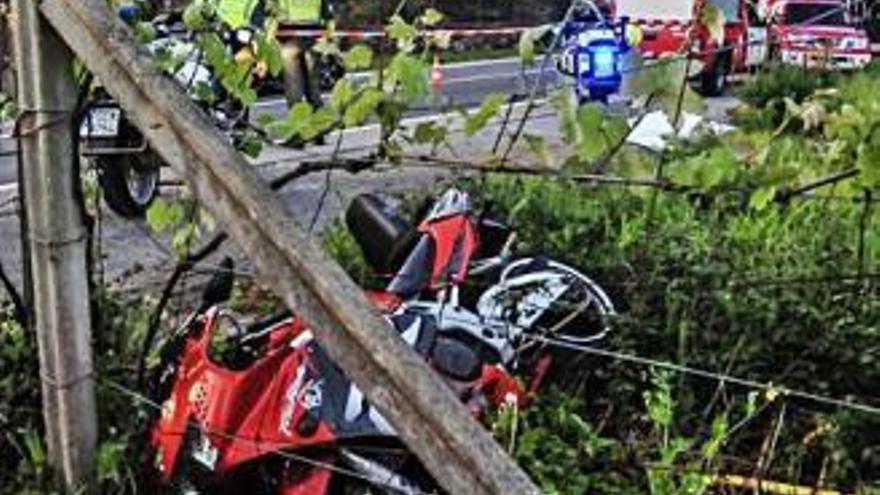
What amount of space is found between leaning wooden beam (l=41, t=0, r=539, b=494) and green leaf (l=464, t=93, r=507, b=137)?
0.48 metres

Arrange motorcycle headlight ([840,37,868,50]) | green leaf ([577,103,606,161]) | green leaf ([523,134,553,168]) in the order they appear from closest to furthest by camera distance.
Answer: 1. green leaf ([577,103,606,161])
2. green leaf ([523,134,553,168])
3. motorcycle headlight ([840,37,868,50])

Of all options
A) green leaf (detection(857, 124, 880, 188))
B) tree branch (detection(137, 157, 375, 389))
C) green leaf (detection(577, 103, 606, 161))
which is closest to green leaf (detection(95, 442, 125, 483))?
tree branch (detection(137, 157, 375, 389))

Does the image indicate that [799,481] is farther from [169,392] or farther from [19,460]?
[19,460]

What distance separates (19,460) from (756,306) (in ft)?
6.56

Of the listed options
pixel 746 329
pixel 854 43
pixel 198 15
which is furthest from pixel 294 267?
pixel 854 43

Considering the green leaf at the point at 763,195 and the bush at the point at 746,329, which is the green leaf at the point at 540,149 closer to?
the green leaf at the point at 763,195

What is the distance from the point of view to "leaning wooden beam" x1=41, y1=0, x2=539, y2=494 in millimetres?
1867

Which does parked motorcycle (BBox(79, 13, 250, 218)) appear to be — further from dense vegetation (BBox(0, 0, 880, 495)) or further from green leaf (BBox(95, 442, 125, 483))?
green leaf (BBox(95, 442, 125, 483))

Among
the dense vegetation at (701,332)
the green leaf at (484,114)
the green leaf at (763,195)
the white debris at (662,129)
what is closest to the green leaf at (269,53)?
the dense vegetation at (701,332)

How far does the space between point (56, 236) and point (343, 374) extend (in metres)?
0.63

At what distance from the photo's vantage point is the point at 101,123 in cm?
417

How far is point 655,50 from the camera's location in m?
2.81

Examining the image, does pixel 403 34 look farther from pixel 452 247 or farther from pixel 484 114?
pixel 452 247

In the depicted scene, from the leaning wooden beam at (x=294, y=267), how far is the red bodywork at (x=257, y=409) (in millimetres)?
619
